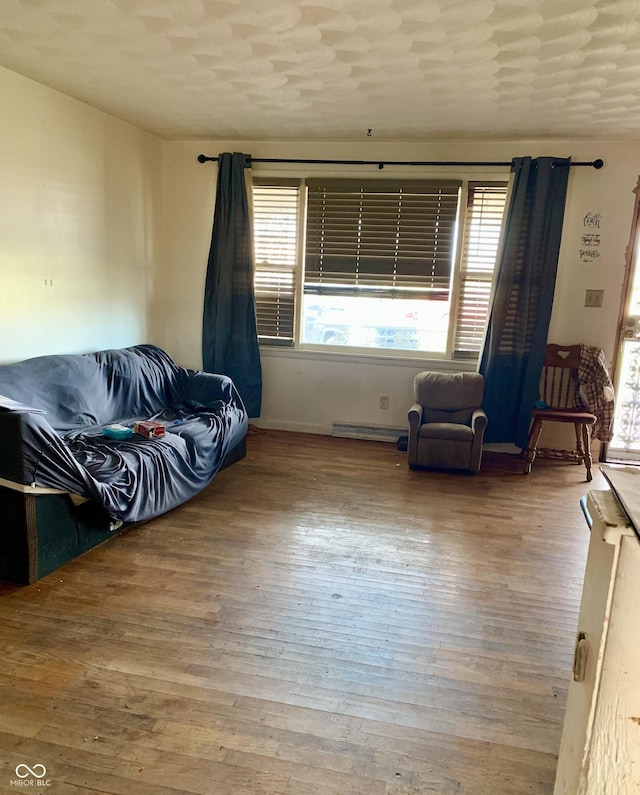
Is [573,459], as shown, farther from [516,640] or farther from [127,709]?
[127,709]

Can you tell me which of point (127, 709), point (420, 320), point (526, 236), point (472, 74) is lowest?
point (127, 709)

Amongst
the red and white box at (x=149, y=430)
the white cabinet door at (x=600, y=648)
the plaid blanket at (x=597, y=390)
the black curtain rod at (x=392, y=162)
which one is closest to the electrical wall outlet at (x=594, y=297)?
the plaid blanket at (x=597, y=390)

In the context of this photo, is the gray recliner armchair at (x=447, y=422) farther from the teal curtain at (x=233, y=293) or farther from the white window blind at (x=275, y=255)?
the teal curtain at (x=233, y=293)

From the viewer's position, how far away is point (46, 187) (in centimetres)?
356

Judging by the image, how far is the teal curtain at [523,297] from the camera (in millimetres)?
4250

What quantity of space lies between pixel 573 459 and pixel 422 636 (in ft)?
8.82

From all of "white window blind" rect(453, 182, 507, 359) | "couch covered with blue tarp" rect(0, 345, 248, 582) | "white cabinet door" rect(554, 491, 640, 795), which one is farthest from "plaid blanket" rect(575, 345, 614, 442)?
"white cabinet door" rect(554, 491, 640, 795)

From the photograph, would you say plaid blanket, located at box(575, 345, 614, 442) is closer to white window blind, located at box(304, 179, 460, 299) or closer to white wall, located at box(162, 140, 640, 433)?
white wall, located at box(162, 140, 640, 433)

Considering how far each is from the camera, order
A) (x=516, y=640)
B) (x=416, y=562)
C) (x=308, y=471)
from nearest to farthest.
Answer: (x=516, y=640) < (x=416, y=562) < (x=308, y=471)

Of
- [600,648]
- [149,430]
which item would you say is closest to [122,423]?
[149,430]

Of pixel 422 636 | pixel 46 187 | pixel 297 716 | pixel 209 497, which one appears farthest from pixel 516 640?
pixel 46 187

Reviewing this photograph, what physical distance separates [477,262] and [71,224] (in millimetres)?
3111

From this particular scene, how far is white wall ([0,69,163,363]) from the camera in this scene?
3322mm

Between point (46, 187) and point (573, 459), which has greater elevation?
point (46, 187)
